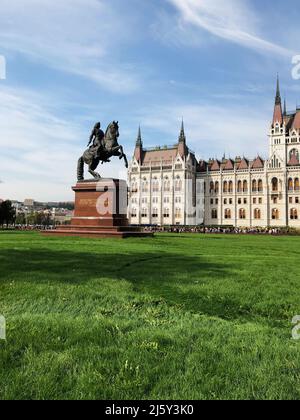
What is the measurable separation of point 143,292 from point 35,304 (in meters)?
2.40

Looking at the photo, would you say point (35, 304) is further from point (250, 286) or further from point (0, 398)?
point (250, 286)

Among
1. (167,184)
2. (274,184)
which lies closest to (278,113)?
(274,184)

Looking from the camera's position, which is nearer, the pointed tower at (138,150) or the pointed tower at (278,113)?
the pointed tower at (278,113)

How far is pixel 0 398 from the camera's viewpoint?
11.7ft

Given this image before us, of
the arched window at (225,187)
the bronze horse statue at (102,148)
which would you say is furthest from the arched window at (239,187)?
the bronze horse statue at (102,148)

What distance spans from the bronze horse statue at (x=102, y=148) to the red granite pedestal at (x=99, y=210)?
2119 mm

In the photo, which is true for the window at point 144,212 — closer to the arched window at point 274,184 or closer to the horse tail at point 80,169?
the arched window at point 274,184

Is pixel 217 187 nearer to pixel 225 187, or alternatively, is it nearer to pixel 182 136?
pixel 225 187

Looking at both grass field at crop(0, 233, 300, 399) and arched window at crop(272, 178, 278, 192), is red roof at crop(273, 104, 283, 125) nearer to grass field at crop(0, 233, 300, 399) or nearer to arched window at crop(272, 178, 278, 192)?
arched window at crop(272, 178, 278, 192)

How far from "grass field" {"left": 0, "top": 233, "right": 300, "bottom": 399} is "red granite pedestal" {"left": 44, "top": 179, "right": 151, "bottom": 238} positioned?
59.1 ft

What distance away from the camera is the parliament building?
9894 cm

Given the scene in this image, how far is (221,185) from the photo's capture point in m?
109

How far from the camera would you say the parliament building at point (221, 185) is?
9894 centimetres

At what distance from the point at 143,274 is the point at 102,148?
22.9 m
